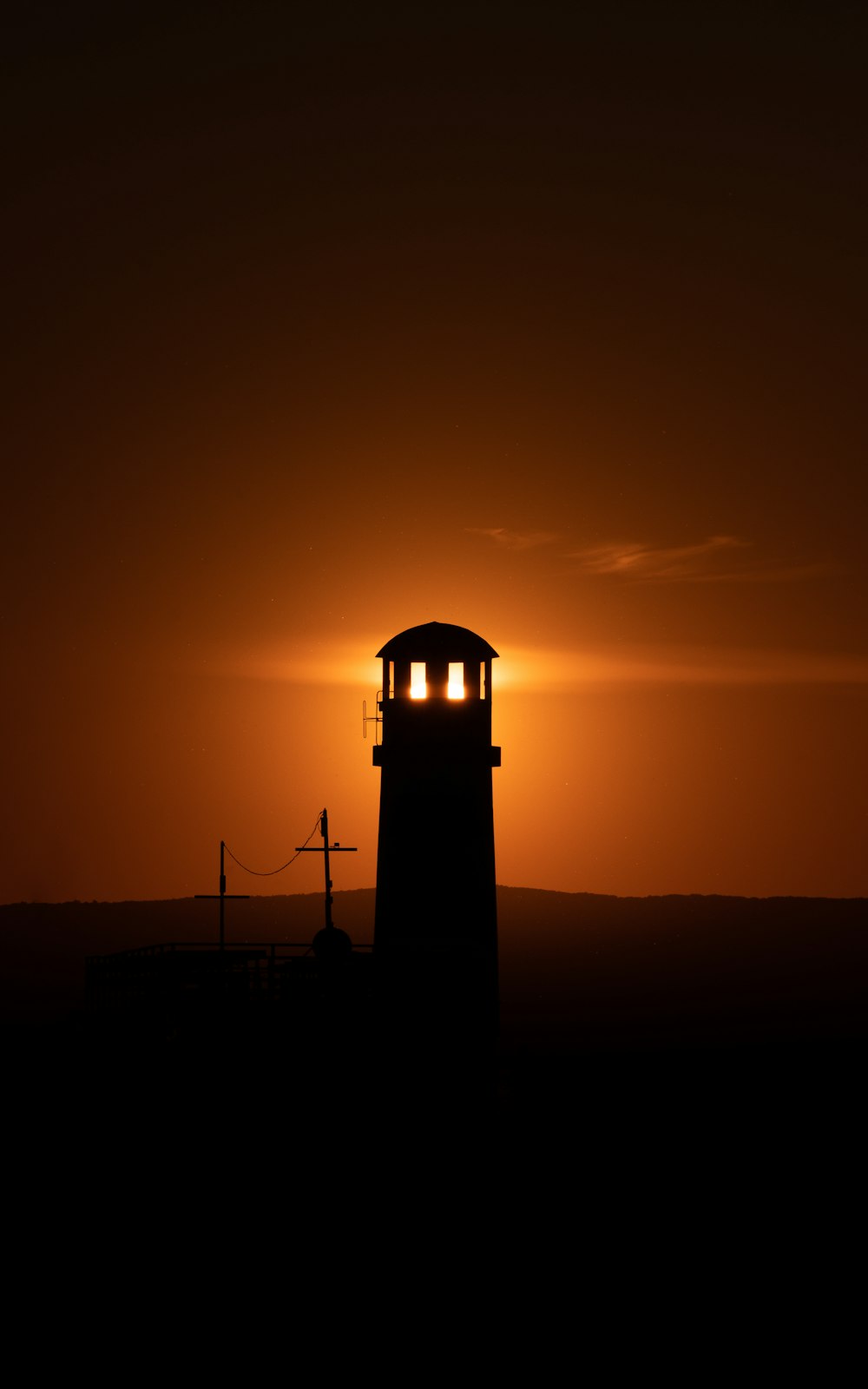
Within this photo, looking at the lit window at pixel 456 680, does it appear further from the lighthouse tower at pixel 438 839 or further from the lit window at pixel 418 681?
the lit window at pixel 418 681

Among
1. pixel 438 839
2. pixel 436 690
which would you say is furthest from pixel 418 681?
pixel 438 839

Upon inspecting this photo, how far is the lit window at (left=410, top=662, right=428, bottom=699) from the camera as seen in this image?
135 ft

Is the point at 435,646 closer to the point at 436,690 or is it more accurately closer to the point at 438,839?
the point at 436,690

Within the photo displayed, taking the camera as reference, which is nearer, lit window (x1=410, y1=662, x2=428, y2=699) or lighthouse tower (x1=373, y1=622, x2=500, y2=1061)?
lighthouse tower (x1=373, y1=622, x2=500, y2=1061)

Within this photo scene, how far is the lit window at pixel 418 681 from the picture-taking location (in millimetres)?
41125

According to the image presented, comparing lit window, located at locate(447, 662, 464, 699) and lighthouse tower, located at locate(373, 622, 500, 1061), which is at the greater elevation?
lit window, located at locate(447, 662, 464, 699)

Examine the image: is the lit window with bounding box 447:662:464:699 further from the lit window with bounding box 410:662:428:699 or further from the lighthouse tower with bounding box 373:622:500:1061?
the lit window with bounding box 410:662:428:699

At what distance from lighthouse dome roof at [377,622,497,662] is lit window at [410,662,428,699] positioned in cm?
16

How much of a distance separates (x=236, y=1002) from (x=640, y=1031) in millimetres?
99929

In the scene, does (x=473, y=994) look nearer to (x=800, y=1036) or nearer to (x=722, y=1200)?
(x=722, y=1200)

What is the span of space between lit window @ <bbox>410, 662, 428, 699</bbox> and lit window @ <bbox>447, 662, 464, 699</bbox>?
66 centimetres

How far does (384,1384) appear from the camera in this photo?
78.5 feet

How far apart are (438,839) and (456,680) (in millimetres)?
4207

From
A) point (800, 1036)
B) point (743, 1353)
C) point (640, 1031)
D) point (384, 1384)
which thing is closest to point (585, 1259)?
point (743, 1353)
